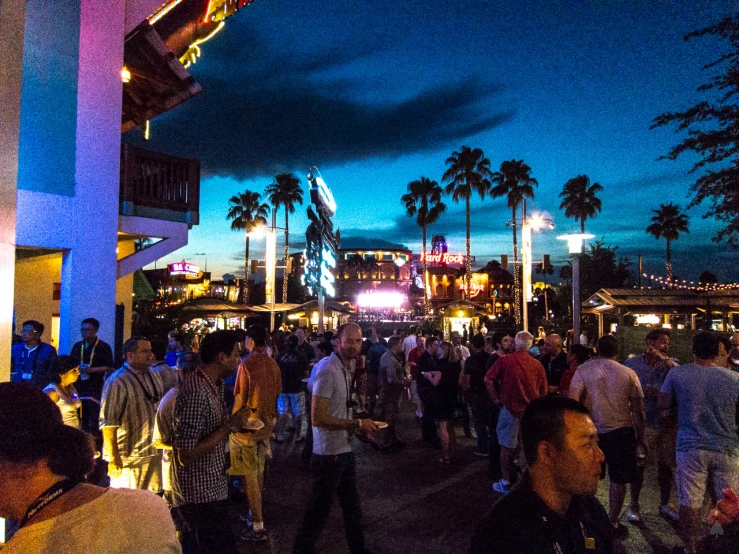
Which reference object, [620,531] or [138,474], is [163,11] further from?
[620,531]

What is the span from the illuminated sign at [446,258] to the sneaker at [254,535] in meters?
62.6

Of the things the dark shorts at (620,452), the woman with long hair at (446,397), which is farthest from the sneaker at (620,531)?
the woman with long hair at (446,397)

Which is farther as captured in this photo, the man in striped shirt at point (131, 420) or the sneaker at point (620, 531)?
the sneaker at point (620, 531)

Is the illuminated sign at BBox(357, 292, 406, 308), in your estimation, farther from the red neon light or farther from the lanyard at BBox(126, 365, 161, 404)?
the lanyard at BBox(126, 365, 161, 404)

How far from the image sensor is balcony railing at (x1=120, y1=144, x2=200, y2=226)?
1052 cm

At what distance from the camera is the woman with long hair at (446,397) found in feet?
27.5

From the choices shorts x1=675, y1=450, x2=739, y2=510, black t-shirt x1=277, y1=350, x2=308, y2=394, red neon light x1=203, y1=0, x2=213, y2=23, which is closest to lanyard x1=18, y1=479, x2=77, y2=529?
shorts x1=675, y1=450, x2=739, y2=510

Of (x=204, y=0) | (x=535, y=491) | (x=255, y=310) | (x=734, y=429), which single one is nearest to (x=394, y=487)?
(x=734, y=429)

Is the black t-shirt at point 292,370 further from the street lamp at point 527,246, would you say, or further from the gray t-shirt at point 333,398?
the street lamp at point 527,246

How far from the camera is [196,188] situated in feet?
38.8

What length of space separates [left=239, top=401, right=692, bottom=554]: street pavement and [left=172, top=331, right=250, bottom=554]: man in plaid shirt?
176 centimetres

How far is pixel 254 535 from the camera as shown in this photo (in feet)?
17.5

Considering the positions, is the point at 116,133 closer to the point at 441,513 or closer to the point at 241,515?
the point at 241,515

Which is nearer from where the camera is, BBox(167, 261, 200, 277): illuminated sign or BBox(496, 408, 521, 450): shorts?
BBox(496, 408, 521, 450): shorts
